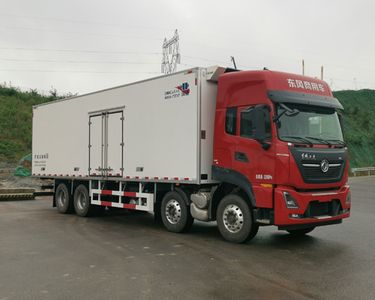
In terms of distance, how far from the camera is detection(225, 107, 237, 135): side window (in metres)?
8.98

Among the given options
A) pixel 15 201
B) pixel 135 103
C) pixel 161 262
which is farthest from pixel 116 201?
pixel 15 201

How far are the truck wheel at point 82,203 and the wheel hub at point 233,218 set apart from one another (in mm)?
5494

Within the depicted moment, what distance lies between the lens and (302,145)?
326 inches

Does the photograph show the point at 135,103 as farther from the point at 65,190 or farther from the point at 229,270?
the point at 229,270

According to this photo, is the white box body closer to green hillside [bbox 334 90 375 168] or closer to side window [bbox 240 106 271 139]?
side window [bbox 240 106 271 139]

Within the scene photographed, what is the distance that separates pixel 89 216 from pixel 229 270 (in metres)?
7.61

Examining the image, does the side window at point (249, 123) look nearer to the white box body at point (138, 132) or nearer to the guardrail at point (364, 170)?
the white box body at point (138, 132)

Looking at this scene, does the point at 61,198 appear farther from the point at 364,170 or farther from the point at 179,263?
the point at 364,170

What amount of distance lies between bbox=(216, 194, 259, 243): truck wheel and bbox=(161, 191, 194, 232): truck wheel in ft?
3.15

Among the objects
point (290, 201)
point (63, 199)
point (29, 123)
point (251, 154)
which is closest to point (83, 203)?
point (63, 199)

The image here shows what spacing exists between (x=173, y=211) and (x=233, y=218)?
5.98ft

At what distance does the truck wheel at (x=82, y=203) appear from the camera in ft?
43.4

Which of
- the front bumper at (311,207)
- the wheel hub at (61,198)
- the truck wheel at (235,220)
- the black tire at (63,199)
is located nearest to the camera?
the front bumper at (311,207)

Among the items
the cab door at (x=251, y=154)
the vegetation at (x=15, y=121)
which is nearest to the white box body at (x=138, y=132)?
the cab door at (x=251, y=154)
